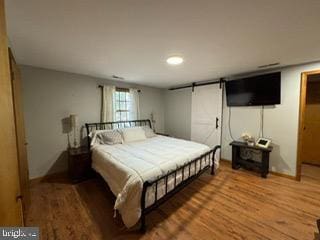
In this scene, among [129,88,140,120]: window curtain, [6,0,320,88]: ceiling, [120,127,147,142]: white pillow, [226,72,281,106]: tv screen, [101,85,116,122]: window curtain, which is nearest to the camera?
[6,0,320,88]: ceiling

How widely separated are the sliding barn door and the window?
79.0 inches

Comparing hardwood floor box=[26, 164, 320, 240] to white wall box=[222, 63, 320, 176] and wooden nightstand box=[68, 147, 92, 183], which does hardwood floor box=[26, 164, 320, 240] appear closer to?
wooden nightstand box=[68, 147, 92, 183]

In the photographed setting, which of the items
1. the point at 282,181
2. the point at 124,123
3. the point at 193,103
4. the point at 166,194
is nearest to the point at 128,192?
the point at 166,194

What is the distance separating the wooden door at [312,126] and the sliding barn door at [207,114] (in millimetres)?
2316

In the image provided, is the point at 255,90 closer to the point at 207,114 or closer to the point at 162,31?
the point at 207,114

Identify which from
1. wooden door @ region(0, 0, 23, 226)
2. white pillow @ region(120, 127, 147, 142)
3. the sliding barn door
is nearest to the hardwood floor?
white pillow @ region(120, 127, 147, 142)

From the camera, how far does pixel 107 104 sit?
3.88m

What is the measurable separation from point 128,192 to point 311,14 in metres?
2.50

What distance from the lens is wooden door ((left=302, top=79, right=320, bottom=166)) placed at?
3889mm

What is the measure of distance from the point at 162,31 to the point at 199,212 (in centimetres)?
236

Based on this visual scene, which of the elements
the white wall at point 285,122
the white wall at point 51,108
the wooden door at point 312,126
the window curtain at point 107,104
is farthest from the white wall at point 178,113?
the wooden door at point 312,126

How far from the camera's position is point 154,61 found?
262 centimetres

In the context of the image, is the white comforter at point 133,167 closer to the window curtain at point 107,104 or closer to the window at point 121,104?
the window curtain at point 107,104

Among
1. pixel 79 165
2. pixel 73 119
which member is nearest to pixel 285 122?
pixel 79 165
